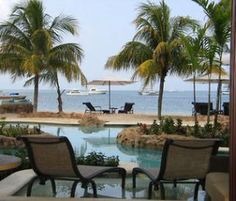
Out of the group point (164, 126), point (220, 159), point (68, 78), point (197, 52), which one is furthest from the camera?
point (68, 78)

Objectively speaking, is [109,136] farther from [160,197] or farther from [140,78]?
[160,197]

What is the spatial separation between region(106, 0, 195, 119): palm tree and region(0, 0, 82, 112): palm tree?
2486mm

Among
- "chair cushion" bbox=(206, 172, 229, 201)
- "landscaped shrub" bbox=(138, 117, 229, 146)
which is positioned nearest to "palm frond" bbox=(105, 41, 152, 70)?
"landscaped shrub" bbox=(138, 117, 229, 146)

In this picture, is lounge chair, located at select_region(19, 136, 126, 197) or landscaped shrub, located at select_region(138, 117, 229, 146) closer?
lounge chair, located at select_region(19, 136, 126, 197)

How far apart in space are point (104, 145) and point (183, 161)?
6.07 m

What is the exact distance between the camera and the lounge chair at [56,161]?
13.6 feet

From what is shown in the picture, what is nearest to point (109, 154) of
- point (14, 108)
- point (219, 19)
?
point (219, 19)

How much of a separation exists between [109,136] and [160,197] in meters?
7.48

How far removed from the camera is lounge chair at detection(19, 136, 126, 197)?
414 centimetres

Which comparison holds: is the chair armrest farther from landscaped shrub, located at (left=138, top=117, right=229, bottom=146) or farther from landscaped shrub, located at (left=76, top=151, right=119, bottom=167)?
landscaped shrub, located at (left=138, top=117, right=229, bottom=146)

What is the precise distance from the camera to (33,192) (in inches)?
179

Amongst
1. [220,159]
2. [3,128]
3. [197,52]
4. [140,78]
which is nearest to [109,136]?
[3,128]

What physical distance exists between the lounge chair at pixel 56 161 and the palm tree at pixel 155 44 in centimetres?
1188

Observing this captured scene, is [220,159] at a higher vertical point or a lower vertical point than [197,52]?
lower
